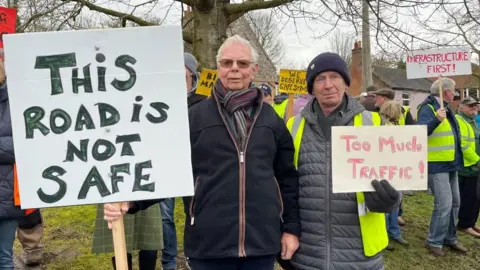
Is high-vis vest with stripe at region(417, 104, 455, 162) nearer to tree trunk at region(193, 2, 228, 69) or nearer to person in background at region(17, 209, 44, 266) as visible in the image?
tree trunk at region(193, 2, 228, 69)

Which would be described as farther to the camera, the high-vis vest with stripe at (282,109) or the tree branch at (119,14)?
the tree branch at (119,14)

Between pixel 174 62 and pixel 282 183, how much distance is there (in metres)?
0.82

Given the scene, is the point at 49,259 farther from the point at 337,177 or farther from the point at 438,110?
the point at 438,110

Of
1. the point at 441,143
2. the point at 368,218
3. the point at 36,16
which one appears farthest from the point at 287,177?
the point at 36,16

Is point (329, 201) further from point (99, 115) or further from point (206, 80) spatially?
point (206, 80)

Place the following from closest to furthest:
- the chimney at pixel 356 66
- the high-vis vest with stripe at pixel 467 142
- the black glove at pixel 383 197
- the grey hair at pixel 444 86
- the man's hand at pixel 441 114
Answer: the black glove at pixel 383 197, the man's hand at pixel 441 114, the grey hair at pixel 444 86, the high-vis vest with stripe at pixel 467 142, the chimney at pixel 356 66

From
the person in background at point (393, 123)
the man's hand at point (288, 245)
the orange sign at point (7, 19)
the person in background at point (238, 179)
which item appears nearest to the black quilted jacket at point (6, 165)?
the person in background at point (238, 179)

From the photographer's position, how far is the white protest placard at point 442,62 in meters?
5.07

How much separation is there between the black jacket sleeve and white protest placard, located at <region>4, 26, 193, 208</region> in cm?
54

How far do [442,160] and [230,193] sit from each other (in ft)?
12.0

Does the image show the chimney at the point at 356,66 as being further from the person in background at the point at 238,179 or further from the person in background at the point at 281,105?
the person in background at the point at 238,179

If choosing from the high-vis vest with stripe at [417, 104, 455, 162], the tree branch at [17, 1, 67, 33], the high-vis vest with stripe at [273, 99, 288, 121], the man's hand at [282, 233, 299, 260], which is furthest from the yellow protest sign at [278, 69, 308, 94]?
the man's hand at [282, 233, 299, 260]

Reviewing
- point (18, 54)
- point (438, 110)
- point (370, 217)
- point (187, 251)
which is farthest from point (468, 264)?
point (18, 54)

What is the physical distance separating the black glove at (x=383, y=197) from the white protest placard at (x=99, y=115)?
0.86m
